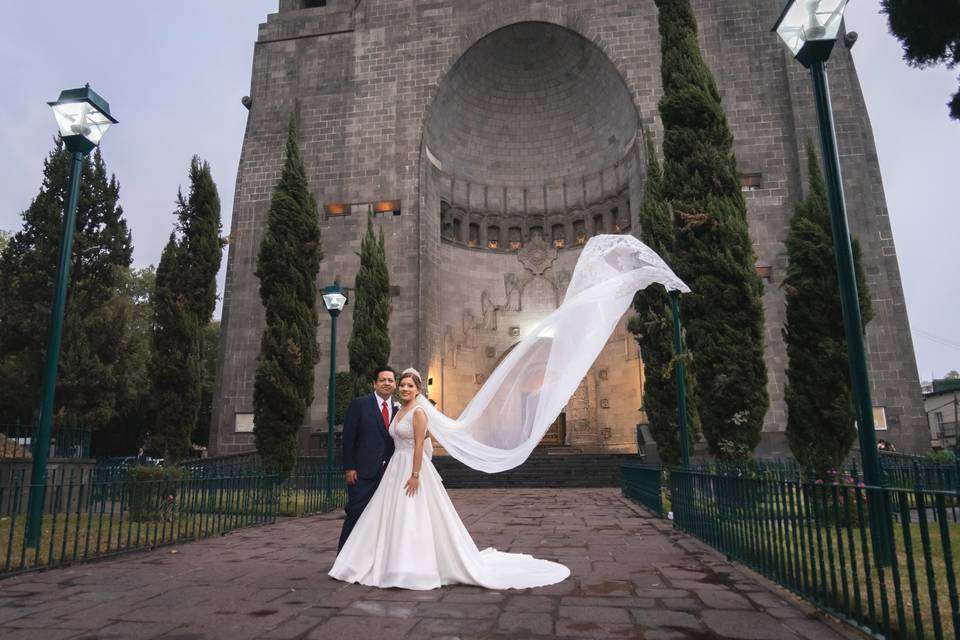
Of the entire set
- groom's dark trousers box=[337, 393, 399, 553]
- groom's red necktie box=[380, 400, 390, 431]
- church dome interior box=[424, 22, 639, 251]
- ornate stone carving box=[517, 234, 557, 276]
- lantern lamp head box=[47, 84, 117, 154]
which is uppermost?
church dome interior box=[424, 22, 639, 251]

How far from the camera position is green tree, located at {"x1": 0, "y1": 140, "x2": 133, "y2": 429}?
21922mm

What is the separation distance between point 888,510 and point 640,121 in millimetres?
23411

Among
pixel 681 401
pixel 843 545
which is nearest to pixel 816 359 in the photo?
pixel 681 401

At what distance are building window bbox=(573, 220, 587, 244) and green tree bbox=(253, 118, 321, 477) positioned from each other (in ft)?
50.3

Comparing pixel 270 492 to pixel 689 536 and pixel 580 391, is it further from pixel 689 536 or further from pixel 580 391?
pixel 580 391

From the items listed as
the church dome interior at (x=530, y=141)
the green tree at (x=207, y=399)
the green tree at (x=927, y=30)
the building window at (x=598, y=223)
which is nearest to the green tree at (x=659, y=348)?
the green tree at (x=927, y=30)

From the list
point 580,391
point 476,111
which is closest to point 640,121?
point 476,111

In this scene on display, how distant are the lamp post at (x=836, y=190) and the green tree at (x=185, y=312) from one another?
15.2 metres

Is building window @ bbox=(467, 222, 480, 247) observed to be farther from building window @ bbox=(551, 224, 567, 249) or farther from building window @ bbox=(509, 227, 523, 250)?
building window @ bbox=(551, 224, 567, 249)

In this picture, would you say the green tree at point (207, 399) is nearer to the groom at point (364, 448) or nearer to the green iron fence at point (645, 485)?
the green iron fence at point (645, 485)

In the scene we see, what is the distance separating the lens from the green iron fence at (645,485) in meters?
10.7

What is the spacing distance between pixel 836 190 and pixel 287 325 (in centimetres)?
1281

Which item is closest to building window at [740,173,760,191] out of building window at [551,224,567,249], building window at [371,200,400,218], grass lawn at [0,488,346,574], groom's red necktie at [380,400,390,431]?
building window at [551,224,567,249]

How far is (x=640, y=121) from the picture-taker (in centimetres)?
2506
